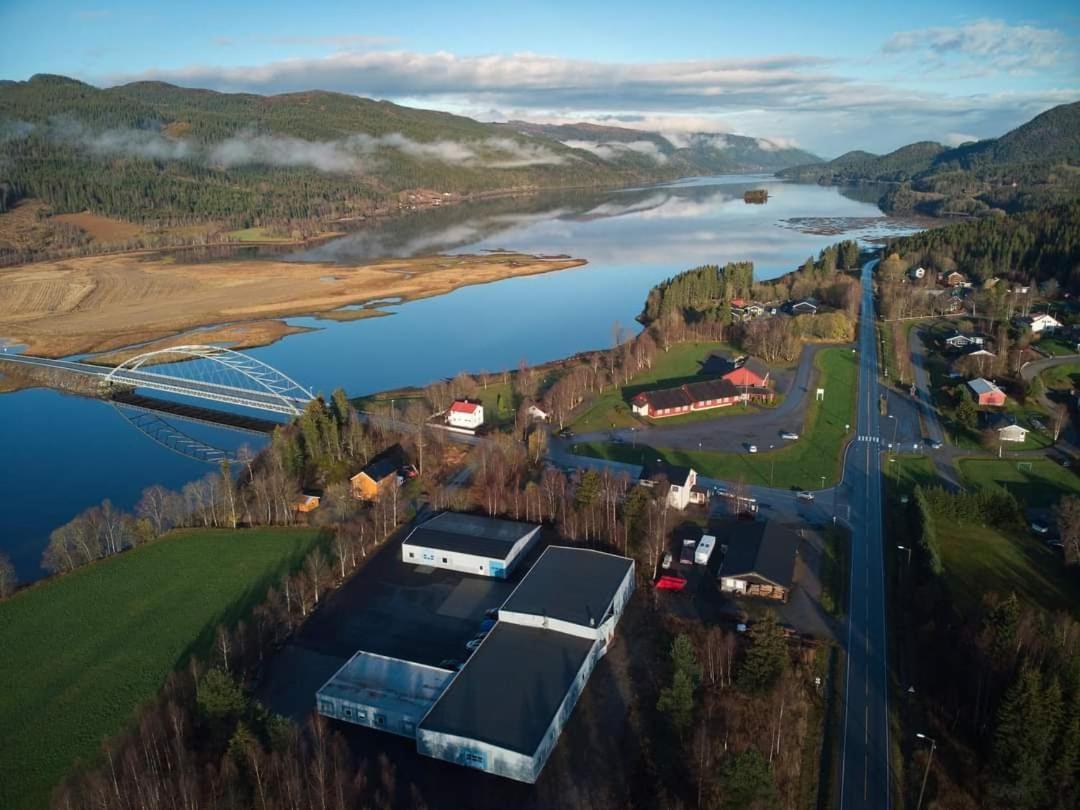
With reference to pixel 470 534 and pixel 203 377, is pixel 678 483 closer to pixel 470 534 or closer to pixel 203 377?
pixel 470 534

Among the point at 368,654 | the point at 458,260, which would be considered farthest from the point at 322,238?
the point at 368,654

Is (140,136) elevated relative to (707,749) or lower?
elevated

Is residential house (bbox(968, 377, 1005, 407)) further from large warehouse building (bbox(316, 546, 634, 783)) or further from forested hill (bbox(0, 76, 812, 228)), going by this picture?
forested hill (bbox(0, 76, 812, 228))

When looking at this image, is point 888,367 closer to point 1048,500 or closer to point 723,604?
point 1048,500

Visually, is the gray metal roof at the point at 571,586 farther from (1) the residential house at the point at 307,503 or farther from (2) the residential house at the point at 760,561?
(1) the residential house at the point at 307,503

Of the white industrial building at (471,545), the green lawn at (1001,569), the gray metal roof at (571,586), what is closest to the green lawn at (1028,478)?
the green lawn at (1001,569)

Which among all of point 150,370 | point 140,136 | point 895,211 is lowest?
point 150,370

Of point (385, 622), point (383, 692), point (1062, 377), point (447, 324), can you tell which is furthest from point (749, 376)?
point (447, 324)
